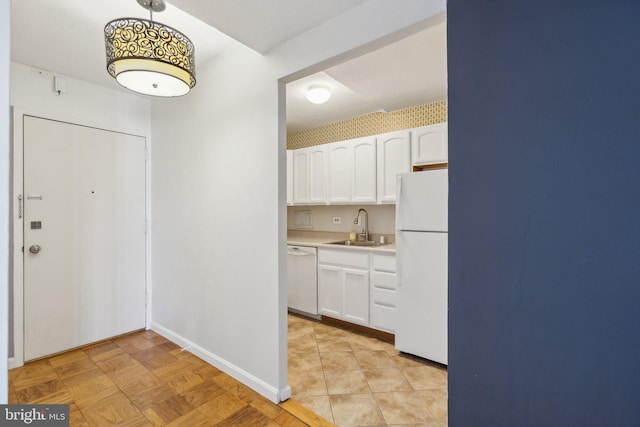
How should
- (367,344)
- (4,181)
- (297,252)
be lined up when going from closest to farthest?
(4,181), (367,344), (297,252)

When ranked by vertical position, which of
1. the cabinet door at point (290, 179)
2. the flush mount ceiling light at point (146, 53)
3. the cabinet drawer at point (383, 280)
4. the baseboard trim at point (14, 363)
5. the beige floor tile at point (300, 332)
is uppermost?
the flush mount ceiling light at point (146, 53)

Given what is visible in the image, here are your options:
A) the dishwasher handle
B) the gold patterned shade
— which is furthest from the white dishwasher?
the gold patterned shade

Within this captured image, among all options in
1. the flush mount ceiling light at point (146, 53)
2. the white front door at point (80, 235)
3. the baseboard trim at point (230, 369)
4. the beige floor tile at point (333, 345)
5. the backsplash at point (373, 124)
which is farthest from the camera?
the backsplash at point (373, 124)

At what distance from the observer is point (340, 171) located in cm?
353

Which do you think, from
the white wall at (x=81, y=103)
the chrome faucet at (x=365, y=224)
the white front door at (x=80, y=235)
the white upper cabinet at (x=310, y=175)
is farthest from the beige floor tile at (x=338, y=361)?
the white wall at (x=81, y=103)

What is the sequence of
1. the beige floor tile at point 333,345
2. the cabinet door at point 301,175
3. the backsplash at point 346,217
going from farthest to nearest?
the cabinet door at point 301,175
the backsplash at point 346,217
the beige floor tile at point 333,345

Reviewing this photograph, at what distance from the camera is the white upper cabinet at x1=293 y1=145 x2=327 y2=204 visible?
12.2 feet

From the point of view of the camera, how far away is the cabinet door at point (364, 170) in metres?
3.24

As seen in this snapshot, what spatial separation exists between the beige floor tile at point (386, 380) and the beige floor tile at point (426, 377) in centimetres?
5

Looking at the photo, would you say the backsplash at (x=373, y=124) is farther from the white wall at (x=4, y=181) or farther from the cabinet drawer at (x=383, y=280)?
the white wall at (x=4, y=181)

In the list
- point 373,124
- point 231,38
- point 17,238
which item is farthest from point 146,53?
point 373,124

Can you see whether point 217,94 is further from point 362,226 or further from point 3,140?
point 362,226

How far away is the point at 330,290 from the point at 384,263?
0.76m

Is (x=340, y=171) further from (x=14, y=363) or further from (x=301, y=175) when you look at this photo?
(x=14, y=363)
